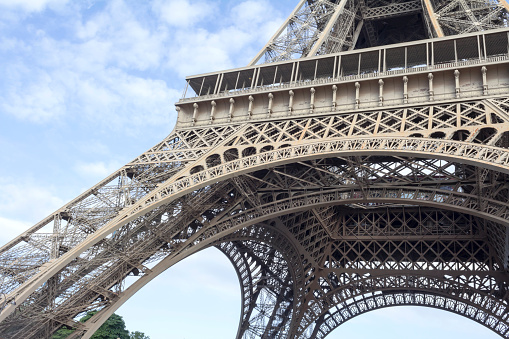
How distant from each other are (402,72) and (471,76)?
215cm

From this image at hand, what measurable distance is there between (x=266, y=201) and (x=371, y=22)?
14167mm

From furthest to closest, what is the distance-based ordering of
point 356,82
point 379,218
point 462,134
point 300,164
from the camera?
point 379,218 → point 300,164 → point 356,82 → point 462,134

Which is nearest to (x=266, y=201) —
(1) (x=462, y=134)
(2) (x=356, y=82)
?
(2) (x=356, y=82)

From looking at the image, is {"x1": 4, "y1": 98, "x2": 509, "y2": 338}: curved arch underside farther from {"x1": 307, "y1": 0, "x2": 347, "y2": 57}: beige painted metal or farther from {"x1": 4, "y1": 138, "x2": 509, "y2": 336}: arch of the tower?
{"x1": 307, "y1": 0, "x2": 347, "y2": 57}: beige painted metal

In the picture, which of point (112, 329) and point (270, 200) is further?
point (112, 329)

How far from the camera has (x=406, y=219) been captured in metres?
28.2

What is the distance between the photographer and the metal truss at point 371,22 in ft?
69.7

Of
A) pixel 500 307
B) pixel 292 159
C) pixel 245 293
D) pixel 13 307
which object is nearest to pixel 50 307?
pixel 13 307

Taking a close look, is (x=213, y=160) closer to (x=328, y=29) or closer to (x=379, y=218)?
(x=328, y=29)

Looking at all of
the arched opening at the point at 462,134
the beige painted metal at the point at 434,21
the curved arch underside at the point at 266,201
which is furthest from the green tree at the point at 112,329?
the beige painted metal at the point at 434,21

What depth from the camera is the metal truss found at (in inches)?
836

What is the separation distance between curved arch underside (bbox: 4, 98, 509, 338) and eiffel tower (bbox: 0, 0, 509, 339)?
59mm

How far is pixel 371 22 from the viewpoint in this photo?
96.1 ft

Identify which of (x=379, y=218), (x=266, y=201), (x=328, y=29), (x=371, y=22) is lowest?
(x=266, y=201)
